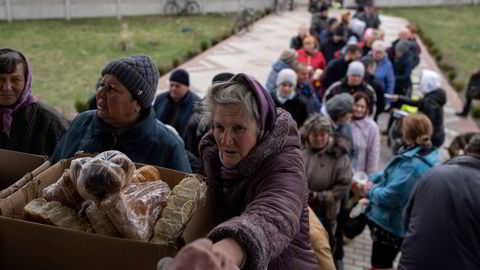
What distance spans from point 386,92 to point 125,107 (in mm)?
6505

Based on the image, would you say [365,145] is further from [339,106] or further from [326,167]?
[326,167]

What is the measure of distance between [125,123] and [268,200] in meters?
1.36

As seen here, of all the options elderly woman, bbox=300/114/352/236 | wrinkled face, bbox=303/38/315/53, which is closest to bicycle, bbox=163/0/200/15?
wrinkled face, bbox=303/38/315/53

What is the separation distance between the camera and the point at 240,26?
64.0 feet

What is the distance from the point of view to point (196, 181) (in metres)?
1.60

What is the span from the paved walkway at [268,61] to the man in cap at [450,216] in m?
2.24

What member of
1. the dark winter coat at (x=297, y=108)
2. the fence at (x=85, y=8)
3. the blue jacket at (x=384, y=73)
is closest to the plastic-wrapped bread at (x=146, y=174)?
the dark winter coat at (x=297, y=108)

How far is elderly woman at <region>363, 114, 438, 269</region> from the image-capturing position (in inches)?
157

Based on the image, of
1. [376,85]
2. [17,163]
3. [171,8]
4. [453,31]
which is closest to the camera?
[17,163]

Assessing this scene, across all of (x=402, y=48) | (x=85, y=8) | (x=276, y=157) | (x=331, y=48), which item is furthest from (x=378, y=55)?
(x=85, y=8)

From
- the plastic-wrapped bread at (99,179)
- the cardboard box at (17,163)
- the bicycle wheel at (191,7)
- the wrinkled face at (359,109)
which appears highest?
the plastic-wrapped bread at (99,179)

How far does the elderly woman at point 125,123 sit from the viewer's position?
2.47 m

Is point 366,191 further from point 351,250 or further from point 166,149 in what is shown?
→ point 166,149

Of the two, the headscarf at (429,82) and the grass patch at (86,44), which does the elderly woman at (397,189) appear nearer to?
the headscarf at (429,82)
